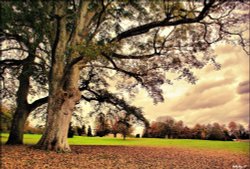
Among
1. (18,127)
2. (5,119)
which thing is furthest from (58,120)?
(5,119)

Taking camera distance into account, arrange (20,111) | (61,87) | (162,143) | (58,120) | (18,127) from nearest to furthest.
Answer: (58,120), (61,87), (18,127), (20,111), (162,143)

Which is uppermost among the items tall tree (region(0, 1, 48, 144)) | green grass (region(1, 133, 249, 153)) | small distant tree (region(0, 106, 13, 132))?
tall tree (region(0, 1, 48, 144))

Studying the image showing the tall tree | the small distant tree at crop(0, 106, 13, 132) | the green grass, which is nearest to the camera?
the tall tree

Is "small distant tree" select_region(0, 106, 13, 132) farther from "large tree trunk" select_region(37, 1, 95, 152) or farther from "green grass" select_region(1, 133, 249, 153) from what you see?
"large tree trunk" select_region(37, 1, 95, 152)

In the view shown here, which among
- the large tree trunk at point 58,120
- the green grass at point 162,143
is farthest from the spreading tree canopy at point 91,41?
the green grass at point 162,143

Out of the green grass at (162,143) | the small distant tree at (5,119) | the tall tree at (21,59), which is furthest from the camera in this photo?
the green grass at (162,143)

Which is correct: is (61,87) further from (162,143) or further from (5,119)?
(162,143)

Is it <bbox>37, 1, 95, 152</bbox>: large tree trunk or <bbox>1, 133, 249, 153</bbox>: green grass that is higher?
<bbox>37, 1, 95, 152</bbox>: large tree trunk

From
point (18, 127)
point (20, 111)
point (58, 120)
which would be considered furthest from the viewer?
point (20, 111)

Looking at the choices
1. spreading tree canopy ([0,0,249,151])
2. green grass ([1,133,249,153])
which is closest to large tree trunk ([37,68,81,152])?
spreading tree canopy ([0,0,249,151])

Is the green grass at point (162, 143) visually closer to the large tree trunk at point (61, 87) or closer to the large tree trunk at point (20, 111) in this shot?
the large tree trunk at point (20, 111)

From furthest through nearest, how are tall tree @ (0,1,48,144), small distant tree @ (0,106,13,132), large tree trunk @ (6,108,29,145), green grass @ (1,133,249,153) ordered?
green grass @ (1,133,249,153) < small distant tree @ (0,106,13,132) < large tree trunk @ (6,108,29,145) < tall tree @ (0,1,48,144)

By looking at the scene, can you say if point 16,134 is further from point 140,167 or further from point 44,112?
point 140,167

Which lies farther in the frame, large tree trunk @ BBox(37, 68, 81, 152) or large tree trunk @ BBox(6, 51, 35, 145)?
large tree trunk @ BBox(6, 51, 35, 145)
